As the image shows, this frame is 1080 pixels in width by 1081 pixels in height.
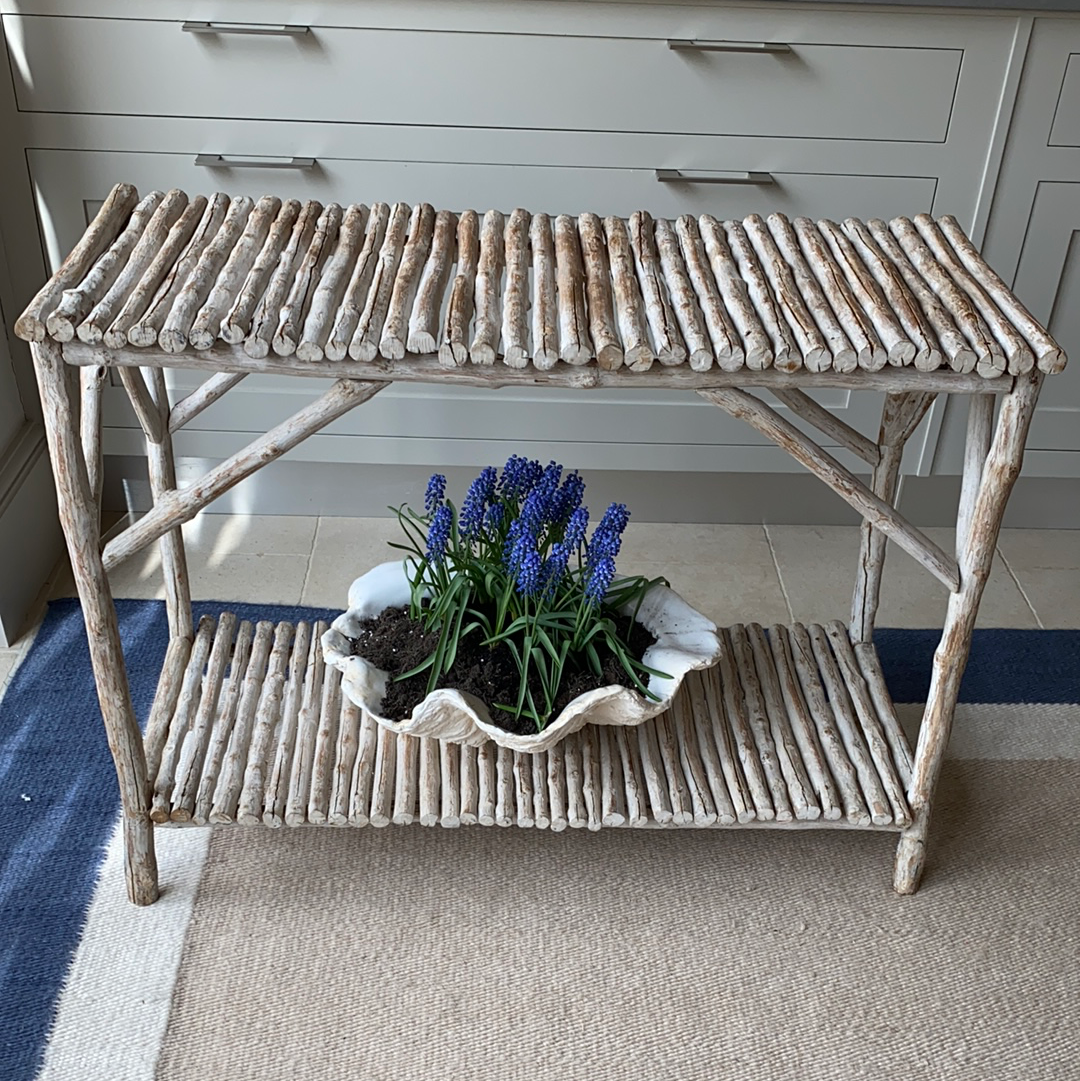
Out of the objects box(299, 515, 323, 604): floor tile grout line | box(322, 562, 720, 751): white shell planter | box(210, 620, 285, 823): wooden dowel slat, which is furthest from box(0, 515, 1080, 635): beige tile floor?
box(322, 562, 720, 751): white shell planter

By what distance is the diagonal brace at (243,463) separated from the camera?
3.70 feet

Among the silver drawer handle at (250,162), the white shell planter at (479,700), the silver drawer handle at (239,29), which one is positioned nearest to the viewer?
the white shell planter at (479,700)

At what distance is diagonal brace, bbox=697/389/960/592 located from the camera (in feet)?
3.73

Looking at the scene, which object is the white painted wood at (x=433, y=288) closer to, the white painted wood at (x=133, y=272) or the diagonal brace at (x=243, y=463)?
the diagonal brace at (x=243, y=463)

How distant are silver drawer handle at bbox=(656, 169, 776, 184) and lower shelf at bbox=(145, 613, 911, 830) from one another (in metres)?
0.74

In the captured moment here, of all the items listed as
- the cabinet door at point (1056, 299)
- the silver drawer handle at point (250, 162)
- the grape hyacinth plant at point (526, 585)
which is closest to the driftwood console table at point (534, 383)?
the grape hyacinth plant at point (526, 585)

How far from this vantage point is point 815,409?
4.45 feet

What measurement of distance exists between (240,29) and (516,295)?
0.79 m

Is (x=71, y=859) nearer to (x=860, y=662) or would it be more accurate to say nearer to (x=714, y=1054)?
(x=714, y=1054)

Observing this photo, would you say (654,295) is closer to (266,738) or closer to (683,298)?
(683,298)

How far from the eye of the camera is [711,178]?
5.80ft

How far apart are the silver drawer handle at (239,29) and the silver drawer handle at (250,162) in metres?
0.18

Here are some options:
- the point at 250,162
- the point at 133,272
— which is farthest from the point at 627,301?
the point at 250,162

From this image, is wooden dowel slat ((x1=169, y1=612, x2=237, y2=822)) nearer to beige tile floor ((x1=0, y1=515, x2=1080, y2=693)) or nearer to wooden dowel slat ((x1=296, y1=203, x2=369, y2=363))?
beige tile floor ((x1=0, y1=515, x2=1080, y2=693))
